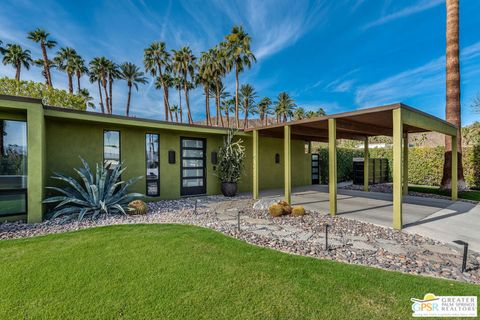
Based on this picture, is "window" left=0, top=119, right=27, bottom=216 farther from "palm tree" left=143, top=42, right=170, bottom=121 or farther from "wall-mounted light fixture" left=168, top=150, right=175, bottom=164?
"palm tree" left=143, top=42, right=170, bottom=121

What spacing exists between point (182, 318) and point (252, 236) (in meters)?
2.23

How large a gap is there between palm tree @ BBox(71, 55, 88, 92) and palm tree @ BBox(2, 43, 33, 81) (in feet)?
10.7

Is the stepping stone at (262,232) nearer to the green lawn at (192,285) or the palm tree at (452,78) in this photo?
the green lawn at (192,285)

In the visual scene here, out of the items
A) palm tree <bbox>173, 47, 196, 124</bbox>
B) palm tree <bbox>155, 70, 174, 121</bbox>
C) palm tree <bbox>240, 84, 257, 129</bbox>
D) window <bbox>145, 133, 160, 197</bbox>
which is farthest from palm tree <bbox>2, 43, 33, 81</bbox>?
palm tree <bbox>240, 84, 257, 129</bbox>

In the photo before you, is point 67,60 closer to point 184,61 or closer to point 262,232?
point 184,61

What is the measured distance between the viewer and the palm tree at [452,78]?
28.0ft

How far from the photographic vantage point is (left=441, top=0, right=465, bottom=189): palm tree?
8547 millimetres

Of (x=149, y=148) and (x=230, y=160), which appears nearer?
(x=149, y=148)

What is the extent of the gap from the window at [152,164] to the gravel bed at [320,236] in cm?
138

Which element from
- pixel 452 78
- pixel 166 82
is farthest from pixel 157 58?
pixel 452 78

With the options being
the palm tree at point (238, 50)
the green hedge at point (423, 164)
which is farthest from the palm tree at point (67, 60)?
the green hedge at point (423, 164)

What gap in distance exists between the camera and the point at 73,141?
20.4 ft

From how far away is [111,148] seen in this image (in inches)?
268

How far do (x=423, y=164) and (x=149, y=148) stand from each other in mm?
13668
